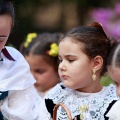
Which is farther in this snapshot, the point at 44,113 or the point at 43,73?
the point at 43,73

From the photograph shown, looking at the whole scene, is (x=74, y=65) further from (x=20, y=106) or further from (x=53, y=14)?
(x=53, y=14)

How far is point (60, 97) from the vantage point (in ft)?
12.0

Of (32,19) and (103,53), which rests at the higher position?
(103,53)

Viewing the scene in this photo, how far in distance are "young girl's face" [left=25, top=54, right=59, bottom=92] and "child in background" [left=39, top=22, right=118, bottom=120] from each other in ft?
4.60

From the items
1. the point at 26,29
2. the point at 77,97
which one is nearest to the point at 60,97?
the point at 77,97

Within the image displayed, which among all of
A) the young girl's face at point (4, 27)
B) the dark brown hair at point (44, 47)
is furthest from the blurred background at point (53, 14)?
the young girl's face at point (4, 27)

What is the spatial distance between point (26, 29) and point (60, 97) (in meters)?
8.61

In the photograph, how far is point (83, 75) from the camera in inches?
140

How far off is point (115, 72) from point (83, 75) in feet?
1.16

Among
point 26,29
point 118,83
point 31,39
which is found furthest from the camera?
point 26,29

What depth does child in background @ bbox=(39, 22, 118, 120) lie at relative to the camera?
354cm

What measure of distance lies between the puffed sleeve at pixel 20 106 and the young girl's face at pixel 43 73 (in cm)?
132

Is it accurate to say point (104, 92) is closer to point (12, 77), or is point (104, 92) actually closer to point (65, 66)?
point (65, 66)

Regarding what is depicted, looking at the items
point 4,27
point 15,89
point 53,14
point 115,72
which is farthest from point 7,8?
point 53,14
